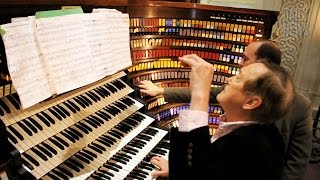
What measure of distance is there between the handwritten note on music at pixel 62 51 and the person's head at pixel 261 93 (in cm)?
104

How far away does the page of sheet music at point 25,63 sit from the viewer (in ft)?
4.81

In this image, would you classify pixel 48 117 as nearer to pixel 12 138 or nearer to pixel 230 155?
pixel 12 138

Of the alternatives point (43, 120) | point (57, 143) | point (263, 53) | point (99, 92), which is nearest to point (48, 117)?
point (43, 120)

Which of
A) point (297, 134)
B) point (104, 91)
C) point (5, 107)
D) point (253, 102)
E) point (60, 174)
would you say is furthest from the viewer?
point (104, 91)

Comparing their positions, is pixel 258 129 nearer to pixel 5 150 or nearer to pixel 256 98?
pixel 256 98

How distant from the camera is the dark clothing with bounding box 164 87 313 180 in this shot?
1.98 meters

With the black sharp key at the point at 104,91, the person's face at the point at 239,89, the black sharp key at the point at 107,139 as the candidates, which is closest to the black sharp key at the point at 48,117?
the black sharp key at the point at 107,139

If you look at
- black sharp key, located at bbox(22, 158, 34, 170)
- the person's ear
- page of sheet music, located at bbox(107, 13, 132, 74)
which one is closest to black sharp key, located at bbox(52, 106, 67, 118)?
black sharp key, located at bbox(22, 158, 34, 170)

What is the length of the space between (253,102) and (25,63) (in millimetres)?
1205

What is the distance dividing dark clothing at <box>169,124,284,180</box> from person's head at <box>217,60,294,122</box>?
0.24ft

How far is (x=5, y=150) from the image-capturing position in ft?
4.16

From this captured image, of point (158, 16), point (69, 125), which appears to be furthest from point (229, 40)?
point (69, 125)

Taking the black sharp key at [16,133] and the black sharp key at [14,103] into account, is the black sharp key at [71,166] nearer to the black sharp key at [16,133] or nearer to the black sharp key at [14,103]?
the black sharp key at [16,133]

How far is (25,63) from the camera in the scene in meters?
1.54
